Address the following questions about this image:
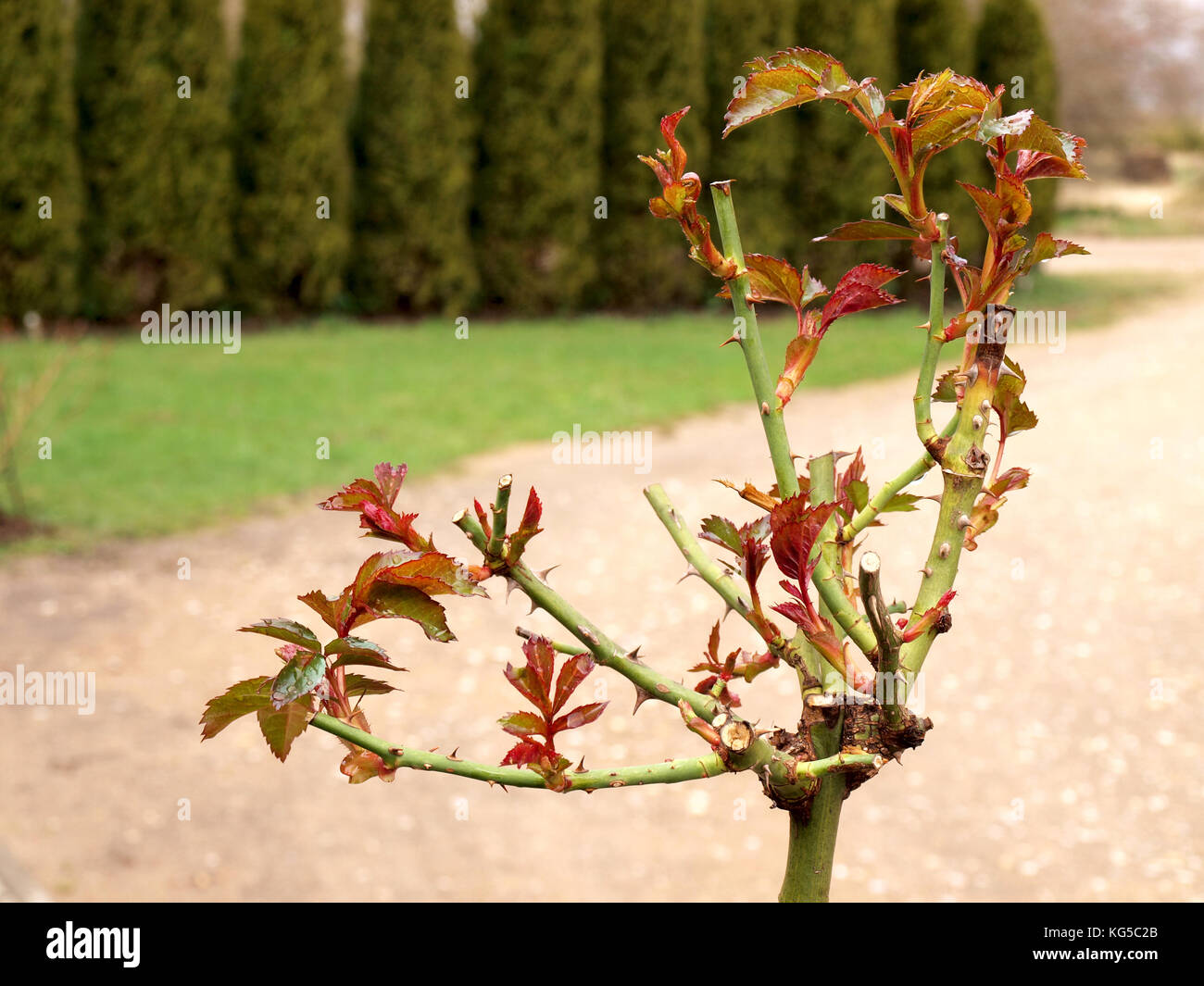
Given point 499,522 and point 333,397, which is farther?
point 333,397

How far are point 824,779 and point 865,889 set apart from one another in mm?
3029

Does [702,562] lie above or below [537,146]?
below

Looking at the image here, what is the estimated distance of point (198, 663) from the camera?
493 cm

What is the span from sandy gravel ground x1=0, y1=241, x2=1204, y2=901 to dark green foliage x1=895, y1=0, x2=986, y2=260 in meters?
6.94

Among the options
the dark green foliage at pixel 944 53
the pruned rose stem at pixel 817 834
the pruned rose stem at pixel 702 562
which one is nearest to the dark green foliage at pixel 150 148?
the dark green foliage at pixel 944 53

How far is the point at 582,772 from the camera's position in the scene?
68cm

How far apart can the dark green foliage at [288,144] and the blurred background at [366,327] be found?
0.03 meters

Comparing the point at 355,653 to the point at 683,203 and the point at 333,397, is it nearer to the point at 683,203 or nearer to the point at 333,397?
the point at 683,203

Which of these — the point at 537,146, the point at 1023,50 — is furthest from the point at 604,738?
the point at 1023,50

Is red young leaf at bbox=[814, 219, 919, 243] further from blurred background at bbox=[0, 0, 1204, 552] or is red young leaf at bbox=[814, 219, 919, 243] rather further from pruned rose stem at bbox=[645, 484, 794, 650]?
blurred background at bbox=[0, 0, 1204, 552]

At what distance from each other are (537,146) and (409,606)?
12480 millimetres

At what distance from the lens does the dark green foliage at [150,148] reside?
11102 millimetres

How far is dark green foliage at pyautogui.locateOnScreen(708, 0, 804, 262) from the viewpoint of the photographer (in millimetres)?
12914

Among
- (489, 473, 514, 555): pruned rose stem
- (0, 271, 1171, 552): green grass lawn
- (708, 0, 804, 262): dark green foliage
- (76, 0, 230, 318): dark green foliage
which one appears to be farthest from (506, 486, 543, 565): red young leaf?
(708, 0, 804, 262): dark green foliage
